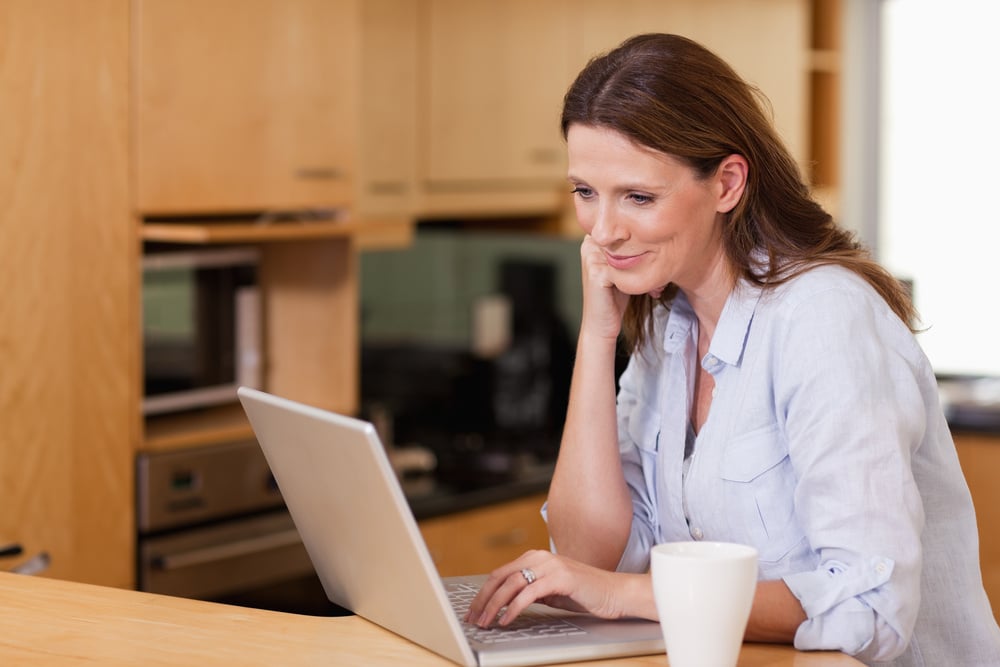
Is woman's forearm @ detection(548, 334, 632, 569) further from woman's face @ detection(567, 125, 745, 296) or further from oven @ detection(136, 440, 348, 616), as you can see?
oven @ detection(136, 440, 348, 616)

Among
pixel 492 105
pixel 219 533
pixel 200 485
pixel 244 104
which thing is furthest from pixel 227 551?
pixel 492 105

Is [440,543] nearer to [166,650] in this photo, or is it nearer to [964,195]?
[166,650]

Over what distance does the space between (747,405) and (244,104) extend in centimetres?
157

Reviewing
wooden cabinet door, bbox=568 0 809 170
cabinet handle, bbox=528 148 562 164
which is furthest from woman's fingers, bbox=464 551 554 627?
wooden cabinet door, bbox=568 0 809 170

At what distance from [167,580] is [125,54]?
1034 mm

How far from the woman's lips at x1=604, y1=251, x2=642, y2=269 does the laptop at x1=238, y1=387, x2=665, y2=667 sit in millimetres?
415

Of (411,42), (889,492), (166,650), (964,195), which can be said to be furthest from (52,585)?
(964,195)

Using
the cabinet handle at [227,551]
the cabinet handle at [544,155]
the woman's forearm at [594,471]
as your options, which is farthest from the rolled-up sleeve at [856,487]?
the cabinet handle at [544,155]

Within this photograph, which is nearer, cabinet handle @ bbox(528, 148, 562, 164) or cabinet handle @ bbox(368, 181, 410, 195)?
cabinet handle @ bbox(368, 181, 410, 195)

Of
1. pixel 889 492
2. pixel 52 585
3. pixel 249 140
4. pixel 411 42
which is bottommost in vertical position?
pixel 52 585

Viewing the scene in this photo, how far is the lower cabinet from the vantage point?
3.07 m

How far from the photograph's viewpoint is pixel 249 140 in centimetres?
276

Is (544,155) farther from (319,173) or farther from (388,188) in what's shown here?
(319,173)

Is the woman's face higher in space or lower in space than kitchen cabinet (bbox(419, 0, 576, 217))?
lower
